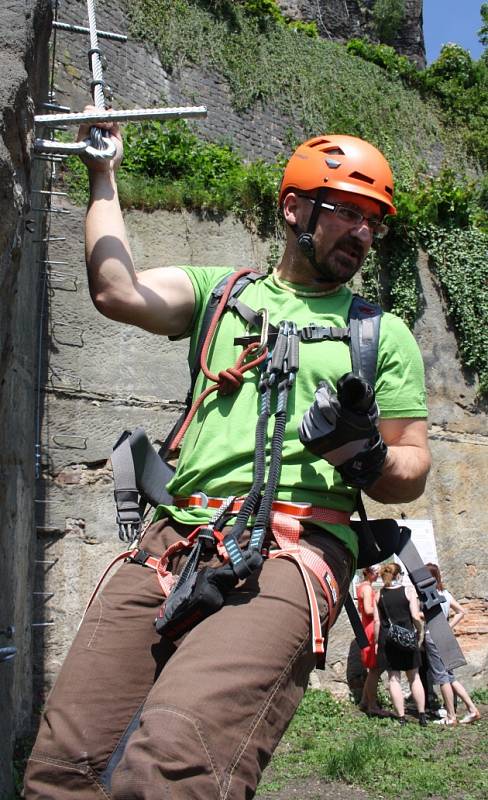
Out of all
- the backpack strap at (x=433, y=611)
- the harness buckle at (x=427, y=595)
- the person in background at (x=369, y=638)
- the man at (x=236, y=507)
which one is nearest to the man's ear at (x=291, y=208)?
the man at (x=236, y=507)

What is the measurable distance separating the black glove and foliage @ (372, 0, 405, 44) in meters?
25.4

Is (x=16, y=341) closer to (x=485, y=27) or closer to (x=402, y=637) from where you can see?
(x=402, y=637)

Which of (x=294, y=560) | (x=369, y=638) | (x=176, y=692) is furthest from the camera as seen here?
(x=369, y=638)

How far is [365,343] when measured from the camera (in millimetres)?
2775

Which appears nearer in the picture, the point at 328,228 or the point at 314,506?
the point at 314,506

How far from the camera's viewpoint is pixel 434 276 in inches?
416

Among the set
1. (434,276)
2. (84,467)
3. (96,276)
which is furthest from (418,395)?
(434,276)

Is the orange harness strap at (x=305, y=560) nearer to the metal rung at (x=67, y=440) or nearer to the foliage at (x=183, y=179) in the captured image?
the metal rung at (x=67, y=440)

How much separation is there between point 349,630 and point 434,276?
4.42 m

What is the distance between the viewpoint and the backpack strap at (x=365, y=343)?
275 cm

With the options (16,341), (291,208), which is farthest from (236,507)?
(16,341)

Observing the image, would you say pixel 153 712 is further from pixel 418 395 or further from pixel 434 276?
pixel 434 276

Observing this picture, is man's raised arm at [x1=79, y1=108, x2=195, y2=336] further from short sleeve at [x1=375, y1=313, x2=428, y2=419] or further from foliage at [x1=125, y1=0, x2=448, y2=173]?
foliage at [x1=125, y1=0, x2=448, y2=173]

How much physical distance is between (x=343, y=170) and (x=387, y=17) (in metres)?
24.5
